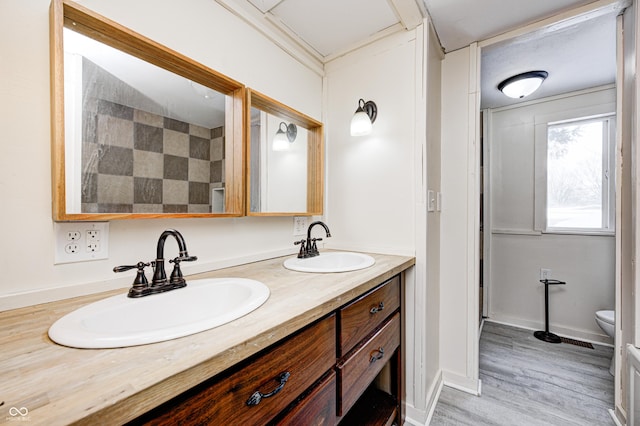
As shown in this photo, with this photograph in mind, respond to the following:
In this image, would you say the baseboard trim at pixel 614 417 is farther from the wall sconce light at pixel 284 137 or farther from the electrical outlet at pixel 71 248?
the electrical outlet at pixel 71 248

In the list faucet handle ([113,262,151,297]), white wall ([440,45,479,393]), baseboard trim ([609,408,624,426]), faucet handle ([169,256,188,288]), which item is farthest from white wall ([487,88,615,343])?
faucet handle ([113,262,151,297])

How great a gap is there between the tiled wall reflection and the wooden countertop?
0.34 m

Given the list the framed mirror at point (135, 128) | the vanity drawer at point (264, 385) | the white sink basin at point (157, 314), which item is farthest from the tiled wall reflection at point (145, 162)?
the vanity drawer at point (264, 385)

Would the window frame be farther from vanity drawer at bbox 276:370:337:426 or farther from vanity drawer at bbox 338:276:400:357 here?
vanity drawer at bbox 276:370:337:426

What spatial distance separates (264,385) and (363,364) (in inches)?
20.6

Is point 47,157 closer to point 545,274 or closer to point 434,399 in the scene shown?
point 434,399

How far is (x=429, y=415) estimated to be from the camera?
1465 mm

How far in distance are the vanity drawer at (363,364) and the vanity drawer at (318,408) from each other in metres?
0.04

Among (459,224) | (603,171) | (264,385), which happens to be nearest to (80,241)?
(264,385)

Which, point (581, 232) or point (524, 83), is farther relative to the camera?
point (581, 232)

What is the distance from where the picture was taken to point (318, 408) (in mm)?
759

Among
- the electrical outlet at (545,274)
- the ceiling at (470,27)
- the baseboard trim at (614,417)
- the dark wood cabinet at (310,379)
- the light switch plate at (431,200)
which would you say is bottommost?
the baseboard trim at (614,417)

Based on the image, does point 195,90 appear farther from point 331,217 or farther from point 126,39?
point 331,217

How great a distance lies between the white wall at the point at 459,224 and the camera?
1.70 m
